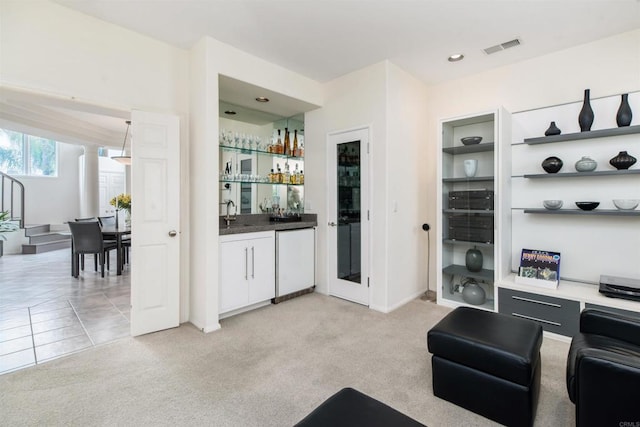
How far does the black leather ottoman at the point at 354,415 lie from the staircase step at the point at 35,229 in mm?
9501

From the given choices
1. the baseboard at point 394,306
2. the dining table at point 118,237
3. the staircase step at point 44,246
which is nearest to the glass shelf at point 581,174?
the baseboard at point 394,306

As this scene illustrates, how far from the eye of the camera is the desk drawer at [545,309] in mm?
2697

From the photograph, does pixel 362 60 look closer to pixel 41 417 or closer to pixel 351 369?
pixel 351 369

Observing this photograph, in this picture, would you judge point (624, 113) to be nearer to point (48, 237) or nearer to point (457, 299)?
point (457, 299)

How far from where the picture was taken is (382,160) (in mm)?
3486

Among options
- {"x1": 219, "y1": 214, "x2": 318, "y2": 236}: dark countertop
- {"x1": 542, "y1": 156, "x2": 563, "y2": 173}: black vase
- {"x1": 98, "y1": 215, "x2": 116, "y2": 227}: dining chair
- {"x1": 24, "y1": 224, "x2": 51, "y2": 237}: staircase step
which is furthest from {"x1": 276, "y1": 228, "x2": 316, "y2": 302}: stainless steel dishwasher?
{"x1": 24, "y1": 224, "x2": 51, "y2": 237}: staircase step

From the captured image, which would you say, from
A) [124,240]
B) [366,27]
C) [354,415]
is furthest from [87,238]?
[354,415]

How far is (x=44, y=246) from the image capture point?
24.9 ft

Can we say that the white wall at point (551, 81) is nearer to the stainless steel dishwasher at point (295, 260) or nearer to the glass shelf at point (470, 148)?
the glass shelf at point (470, 148)

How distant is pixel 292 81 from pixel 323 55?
1.85 ft

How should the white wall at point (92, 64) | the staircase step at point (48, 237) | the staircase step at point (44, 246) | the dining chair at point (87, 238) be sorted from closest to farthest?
the white wall at point (92, 64), the dining chair at point (87, 238), the staircase step at point (44, 246), the staircase step at point (48, 237)

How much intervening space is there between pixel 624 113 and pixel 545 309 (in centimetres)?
186

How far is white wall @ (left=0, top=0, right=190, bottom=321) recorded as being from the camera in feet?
7.64

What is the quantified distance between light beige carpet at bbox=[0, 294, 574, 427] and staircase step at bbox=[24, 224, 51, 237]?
24.1ft
